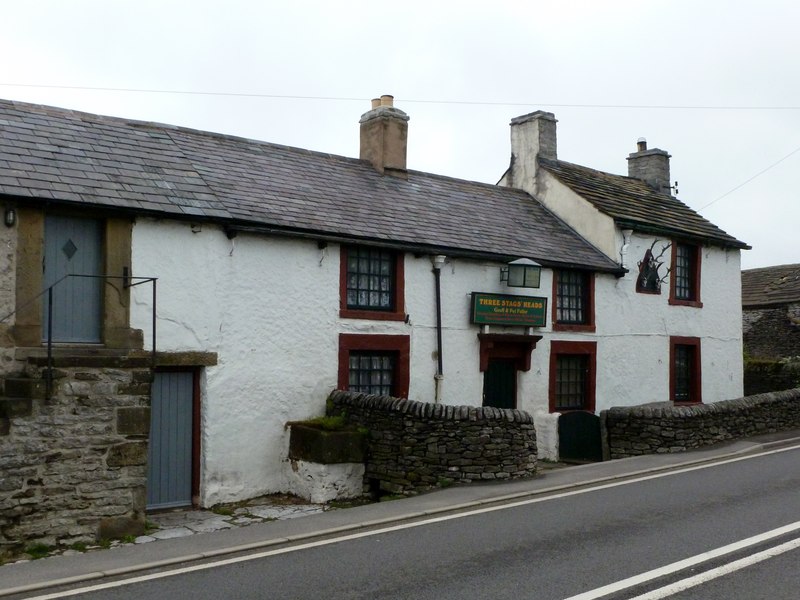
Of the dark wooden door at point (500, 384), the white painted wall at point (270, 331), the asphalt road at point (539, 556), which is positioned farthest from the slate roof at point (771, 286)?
the asphalt road at point (539, 556)

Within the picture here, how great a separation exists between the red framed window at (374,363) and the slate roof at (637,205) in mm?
7117

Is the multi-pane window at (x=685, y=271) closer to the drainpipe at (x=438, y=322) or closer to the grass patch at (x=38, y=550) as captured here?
the drainpipe at (x=438, y=322)

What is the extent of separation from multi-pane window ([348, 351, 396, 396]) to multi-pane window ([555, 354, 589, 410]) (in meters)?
4.58

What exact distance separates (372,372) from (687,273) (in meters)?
10.4

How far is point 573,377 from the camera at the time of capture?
747 inches

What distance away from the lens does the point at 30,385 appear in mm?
10055

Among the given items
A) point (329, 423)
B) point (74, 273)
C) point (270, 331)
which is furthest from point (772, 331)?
point (74, 273)

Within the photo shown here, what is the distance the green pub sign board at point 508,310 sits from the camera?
16.6 metres

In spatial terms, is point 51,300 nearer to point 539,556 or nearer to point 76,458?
point 76,458

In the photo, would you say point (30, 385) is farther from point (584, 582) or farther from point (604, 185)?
point (604, 185)

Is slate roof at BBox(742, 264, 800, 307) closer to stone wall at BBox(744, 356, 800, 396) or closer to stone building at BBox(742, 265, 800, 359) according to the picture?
stone building at BBox(742, 265, 800, 359)

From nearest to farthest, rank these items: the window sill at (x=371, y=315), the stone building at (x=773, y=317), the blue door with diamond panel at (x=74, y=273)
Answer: the blue door with diamond panel at (x=74, y=273) → the window sill at (x=371, y=315) → the stone building at (x=773, y=317)

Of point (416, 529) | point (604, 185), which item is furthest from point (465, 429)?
point (604, 185)

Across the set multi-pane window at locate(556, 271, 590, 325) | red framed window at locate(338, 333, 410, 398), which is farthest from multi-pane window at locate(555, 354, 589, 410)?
red framed window at locate(338, 333, 410, 398)
